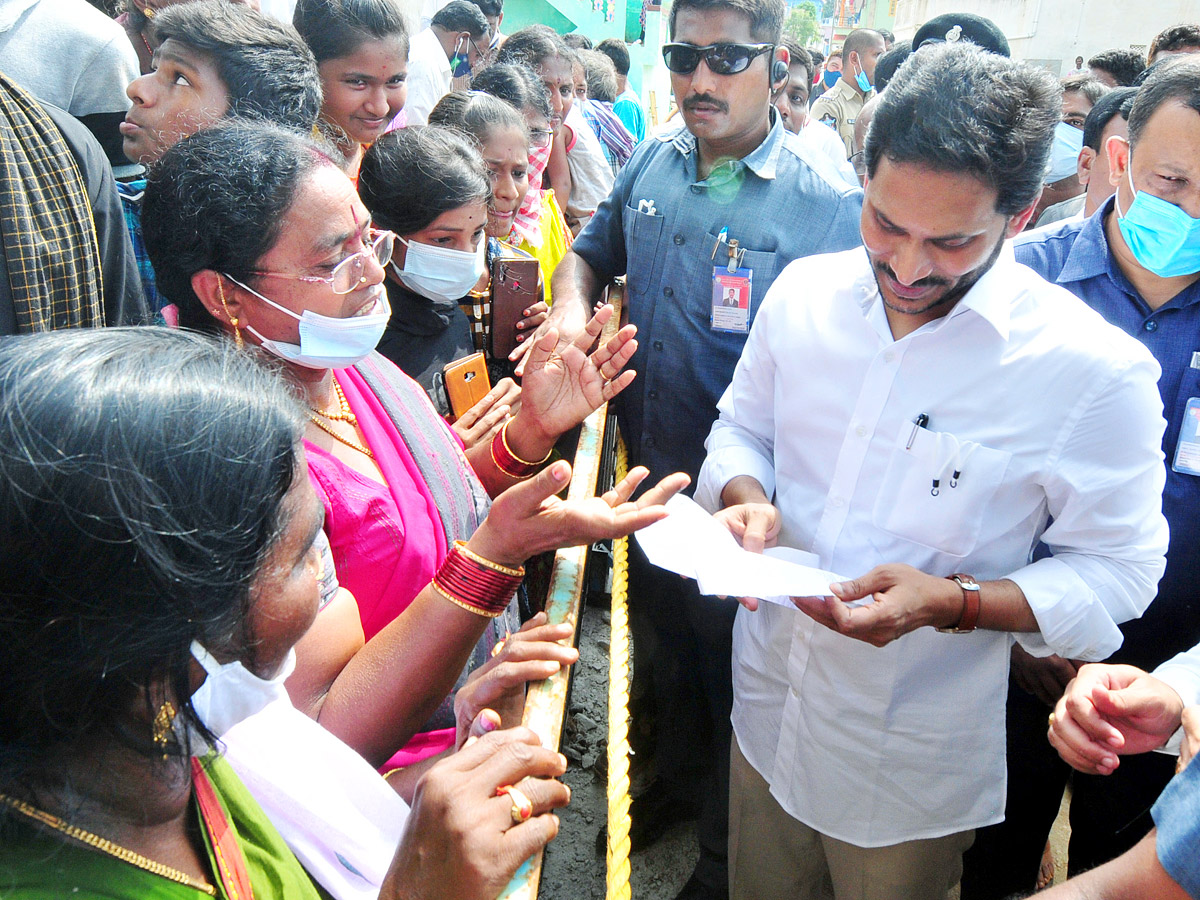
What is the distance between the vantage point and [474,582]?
1.55 meters

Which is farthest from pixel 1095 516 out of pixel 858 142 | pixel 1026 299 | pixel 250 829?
pixel 858 142

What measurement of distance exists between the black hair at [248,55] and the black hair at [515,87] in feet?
5.29

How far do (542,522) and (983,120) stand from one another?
1171 mm

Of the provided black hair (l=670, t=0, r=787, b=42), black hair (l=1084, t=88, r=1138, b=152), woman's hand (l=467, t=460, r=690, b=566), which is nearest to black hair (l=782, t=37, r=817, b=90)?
black hair (l=1084, t=88, r=1138, b=152)

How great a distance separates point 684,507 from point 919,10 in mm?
32133

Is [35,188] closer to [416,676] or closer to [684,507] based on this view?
[416,676]

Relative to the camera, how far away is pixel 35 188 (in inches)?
80.9

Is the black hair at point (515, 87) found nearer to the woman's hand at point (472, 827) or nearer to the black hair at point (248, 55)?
the black hair at point (248, 55)

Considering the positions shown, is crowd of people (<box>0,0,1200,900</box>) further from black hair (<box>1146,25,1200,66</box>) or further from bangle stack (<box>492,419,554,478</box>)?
black hair (<box>1146,25,1200,66</box>)

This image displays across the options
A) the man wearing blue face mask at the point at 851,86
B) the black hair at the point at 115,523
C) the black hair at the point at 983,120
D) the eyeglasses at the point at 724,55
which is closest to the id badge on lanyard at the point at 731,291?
the eyeglasses at the point at 724,55

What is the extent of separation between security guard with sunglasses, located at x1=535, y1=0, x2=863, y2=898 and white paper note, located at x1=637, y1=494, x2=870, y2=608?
93 cm

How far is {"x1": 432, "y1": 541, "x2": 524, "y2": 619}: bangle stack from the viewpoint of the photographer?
1550mm

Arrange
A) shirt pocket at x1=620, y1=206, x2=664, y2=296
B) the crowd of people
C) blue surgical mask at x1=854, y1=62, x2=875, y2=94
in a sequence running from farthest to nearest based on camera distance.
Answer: blue surgical mask at x1=854, y1=62, x2=875, y2=94 < shirt pocket at x1=620, y1=206, x2=664, y2=296 < the crowd of people

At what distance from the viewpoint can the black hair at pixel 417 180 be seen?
2617 millimetres
